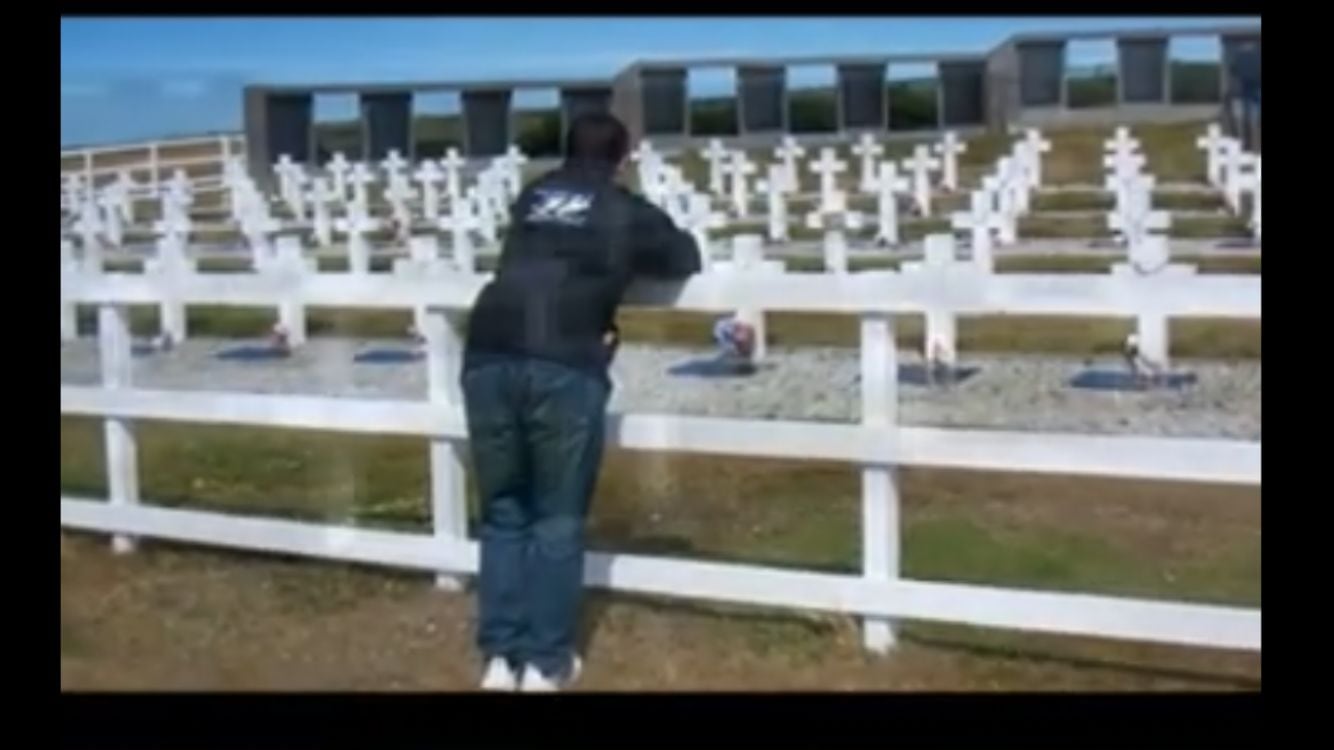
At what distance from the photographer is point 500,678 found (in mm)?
4855

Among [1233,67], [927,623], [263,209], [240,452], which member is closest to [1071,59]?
[1233,67]

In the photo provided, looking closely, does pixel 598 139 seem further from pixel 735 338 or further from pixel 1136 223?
pixel 1136 223

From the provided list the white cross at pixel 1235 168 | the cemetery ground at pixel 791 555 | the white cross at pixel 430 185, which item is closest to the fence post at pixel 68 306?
the cemetery ground at pixel 791 555

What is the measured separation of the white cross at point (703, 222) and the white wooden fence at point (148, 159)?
108 cm

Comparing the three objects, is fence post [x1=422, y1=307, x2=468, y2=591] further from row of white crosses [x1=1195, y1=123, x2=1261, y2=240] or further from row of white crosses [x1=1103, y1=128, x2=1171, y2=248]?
row of white crosses [x1=1195, y1=123, x2=1261, y2=240]

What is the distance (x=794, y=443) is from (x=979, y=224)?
695mm

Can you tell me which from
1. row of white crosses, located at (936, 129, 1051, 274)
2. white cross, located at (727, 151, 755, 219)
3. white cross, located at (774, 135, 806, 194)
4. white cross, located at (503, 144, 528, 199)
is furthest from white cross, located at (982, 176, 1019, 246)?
white cross, located at (503, 144, 528, 199)

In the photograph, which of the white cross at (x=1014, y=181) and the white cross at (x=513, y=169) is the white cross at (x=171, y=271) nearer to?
the white cross at (x=513, y=169)

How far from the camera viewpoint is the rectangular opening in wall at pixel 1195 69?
4621mm

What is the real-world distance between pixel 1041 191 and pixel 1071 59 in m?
0.43

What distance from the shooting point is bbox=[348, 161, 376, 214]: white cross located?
497 cm
